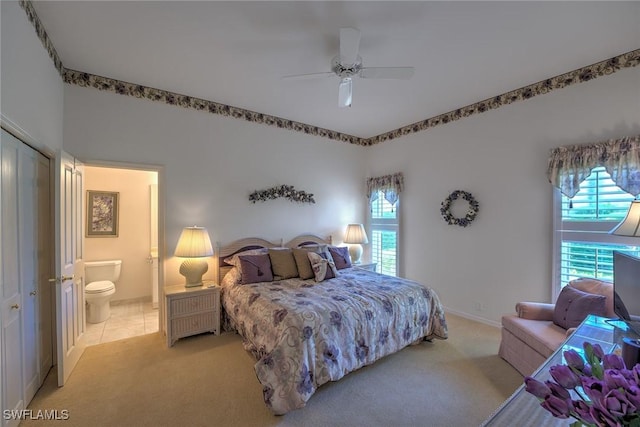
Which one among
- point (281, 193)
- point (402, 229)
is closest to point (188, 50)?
point (281, 193)

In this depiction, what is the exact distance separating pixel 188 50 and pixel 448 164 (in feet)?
11.7

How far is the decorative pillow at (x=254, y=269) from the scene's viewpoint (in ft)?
10.8

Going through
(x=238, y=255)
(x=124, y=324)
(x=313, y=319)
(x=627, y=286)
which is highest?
(x=627, y=286)

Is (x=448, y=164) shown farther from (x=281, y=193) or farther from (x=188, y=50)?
(x=188, y=50)

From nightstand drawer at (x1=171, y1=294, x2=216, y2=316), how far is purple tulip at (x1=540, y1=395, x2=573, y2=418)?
3264mm

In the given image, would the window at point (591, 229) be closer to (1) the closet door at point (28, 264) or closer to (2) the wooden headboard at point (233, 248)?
(2) the wooden headboard at point (233, 248)

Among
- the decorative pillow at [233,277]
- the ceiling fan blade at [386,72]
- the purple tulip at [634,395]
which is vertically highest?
the ceiling fan blade at [386,72]

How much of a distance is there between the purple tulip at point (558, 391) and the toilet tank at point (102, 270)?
5.10m

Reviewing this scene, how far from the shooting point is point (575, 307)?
235cm

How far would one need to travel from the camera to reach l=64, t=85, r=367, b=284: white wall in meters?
3.08

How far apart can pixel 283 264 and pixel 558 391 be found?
10.2ft

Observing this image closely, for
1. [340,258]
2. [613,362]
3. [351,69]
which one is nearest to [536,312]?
[340,258]

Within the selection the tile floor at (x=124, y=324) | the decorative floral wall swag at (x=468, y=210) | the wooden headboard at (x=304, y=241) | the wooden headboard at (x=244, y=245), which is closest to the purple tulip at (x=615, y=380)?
the decorative floral wall swag at (x=468, y=210)

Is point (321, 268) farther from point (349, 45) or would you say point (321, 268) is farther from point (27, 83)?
point (27, 83)
